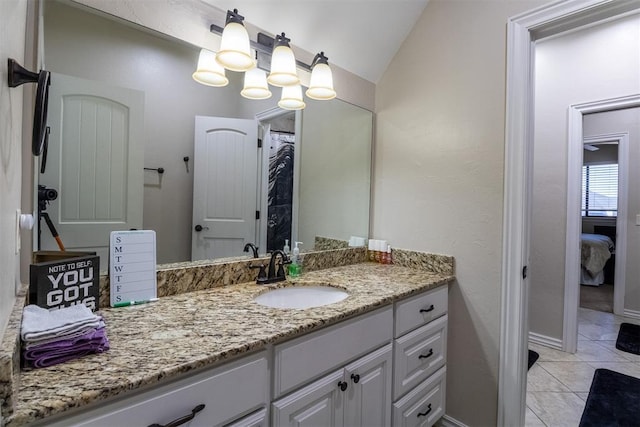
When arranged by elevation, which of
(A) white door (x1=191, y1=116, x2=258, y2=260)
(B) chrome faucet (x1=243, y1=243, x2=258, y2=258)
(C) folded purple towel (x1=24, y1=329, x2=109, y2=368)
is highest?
(A) white door (x1=191, y1=116, x2=258, y2=260)

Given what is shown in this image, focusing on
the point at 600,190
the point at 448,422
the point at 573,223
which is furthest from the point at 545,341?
the point at 600,190

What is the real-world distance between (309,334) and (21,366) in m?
0.70

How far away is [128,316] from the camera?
1014 mm

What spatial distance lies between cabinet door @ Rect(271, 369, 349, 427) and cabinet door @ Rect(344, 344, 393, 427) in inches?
2.1

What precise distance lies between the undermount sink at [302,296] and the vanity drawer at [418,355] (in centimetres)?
34

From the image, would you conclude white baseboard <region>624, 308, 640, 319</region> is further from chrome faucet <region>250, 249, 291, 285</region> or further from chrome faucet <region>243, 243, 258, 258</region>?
chrome faucet <region>243, 243, 258, 258</region>

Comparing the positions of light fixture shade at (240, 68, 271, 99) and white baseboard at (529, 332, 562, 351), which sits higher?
light fixture shade at (240, 68, 271, 99)

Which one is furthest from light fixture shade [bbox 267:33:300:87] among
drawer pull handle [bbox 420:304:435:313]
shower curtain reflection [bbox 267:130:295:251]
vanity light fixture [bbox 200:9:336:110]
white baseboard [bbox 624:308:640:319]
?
white baseboard [bbox 624:308:640:319]

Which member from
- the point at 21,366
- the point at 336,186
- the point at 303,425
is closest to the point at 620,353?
the point at 336,186

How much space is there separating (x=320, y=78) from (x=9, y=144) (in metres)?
1.27

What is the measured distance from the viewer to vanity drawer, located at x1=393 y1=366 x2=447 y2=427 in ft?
4.58

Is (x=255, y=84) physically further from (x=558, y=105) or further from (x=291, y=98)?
(x=558, y=105)

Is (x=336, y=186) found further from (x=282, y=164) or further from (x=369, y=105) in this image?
(x=369, y=105)

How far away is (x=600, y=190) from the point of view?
527 centimetres
